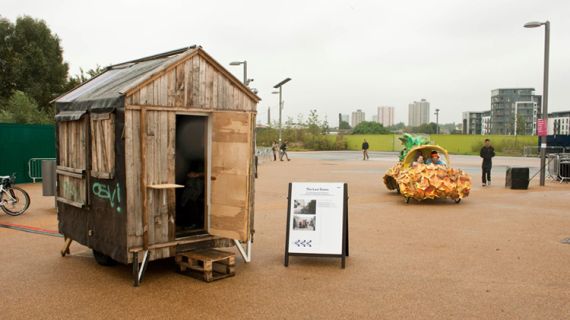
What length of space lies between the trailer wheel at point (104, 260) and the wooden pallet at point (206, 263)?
1.03m

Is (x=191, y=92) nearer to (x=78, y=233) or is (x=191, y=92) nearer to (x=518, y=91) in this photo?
(x=78, y=233)

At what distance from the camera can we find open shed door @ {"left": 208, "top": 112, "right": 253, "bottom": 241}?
24.0 ft

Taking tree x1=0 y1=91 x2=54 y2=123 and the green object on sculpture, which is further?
tree x1=0 y1=91 x2=54 y2=123

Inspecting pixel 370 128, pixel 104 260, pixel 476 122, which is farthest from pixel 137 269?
pixel 476 122

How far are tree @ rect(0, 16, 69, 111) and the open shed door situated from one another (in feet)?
104

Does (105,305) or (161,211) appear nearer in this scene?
(105,305)

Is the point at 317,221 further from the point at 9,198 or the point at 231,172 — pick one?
the point at 9,198

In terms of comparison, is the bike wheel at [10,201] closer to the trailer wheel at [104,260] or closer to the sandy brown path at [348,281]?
the sandy brown path at [348,281]

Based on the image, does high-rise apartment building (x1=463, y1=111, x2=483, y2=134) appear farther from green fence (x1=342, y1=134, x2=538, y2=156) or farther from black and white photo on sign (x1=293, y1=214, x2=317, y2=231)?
black and white photo on sign (x1=293, y1=214, x2=317, y2=231)

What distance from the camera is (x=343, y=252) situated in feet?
25.0

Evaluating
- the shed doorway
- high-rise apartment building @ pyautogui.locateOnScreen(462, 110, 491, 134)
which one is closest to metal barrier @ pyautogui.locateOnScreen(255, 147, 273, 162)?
the shed doorway

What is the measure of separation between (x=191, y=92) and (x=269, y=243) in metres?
3.30

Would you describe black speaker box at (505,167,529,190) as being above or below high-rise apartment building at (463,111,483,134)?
below

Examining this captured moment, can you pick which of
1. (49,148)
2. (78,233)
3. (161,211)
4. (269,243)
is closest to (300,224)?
(269,243)
